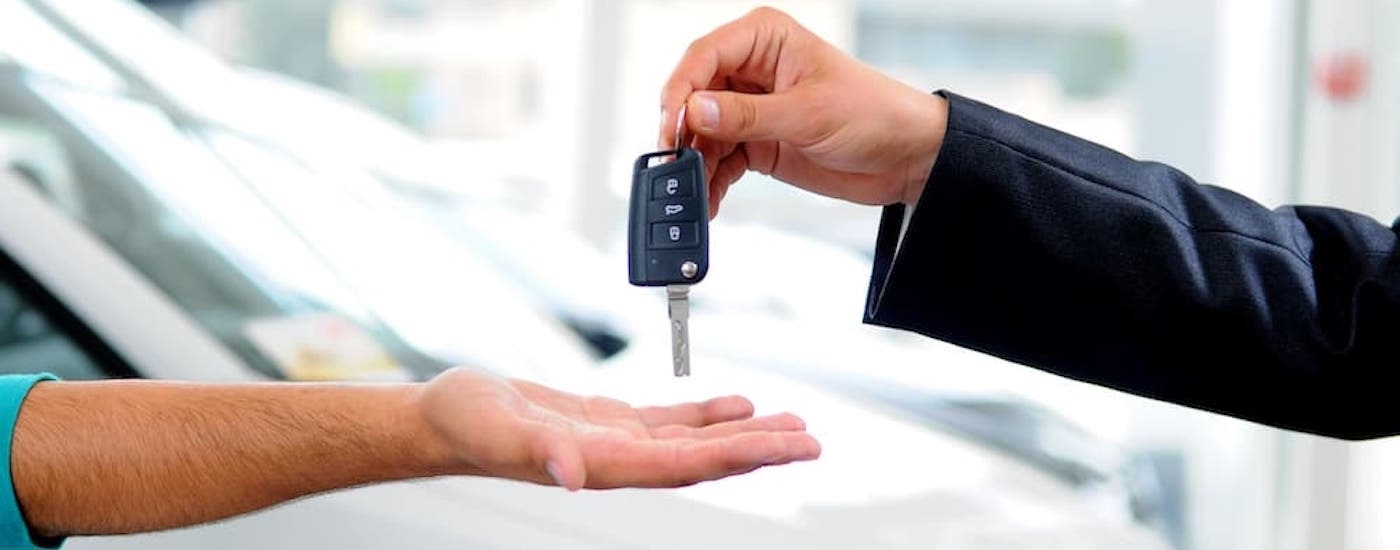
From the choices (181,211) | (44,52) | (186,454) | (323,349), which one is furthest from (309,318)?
(186,454)

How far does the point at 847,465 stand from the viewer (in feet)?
6.07

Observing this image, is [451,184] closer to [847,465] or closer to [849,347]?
[849,347]

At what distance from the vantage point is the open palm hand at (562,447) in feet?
3.10

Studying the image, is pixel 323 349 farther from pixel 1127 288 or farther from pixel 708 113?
pixel 1127 288

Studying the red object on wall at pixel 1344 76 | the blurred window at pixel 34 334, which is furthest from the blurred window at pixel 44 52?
the red object on wall at pixel 1344 76

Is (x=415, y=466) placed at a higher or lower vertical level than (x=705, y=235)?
lower

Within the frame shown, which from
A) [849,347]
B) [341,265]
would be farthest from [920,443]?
[341,265]

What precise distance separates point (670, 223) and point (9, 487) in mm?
450

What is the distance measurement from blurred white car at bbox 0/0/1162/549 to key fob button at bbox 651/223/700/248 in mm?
412

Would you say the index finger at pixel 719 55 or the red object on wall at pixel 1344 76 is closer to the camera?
the index finger at pixel 719 55

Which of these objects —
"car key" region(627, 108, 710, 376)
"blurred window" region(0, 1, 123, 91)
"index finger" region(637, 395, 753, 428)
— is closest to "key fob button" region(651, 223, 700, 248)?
"car key" region(627, 108, 710, 376)

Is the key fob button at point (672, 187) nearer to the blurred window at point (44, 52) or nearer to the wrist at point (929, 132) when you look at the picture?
the wrist at point (929, 132)

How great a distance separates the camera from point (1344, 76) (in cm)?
312

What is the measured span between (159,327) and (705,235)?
0.62m
